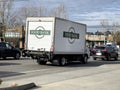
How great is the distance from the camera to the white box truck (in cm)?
2678

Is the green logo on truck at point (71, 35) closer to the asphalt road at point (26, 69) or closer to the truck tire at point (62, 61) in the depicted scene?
the truck tire at point (62, 61)

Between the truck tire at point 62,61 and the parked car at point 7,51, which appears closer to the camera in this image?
the truck tire at point 62,61

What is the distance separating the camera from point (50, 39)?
88.2ft

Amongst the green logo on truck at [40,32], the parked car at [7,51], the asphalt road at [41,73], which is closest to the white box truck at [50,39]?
the green logo on truck at [40,32]

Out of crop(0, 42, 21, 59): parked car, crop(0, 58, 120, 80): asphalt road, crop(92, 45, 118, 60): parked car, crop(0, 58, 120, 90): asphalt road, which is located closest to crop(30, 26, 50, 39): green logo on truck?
crop(0, 58, 120, 80): asphalt road

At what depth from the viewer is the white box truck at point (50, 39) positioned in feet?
87.9

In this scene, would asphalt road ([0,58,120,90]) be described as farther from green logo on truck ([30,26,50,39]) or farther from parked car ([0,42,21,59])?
parked car ([0,42,21,59])

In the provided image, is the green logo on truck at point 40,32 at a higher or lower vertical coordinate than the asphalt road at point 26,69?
higher

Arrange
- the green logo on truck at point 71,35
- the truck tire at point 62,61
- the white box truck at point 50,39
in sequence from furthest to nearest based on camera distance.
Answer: the green logo on truck at point 71,35 → the truck tire at point 62,61 → the white box truck at point 50,39

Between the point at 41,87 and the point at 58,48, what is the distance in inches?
504

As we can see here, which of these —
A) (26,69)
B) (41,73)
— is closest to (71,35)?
(26,69)

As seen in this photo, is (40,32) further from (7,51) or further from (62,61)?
(7,51)

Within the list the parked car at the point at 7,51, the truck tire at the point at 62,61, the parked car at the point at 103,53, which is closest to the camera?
the truck tire at the point at 62,61

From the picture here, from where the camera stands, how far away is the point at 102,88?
1490 centimetres
